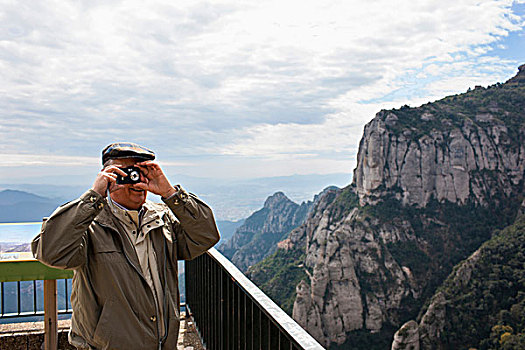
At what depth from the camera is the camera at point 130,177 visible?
1.80 meters

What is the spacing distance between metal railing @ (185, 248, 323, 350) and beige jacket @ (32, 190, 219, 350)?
496 mm

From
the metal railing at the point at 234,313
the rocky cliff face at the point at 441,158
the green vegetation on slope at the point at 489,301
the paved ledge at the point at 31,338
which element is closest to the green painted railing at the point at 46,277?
the paved ledge at the point at 31,338

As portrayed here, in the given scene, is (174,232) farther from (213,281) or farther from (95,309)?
(213,281)

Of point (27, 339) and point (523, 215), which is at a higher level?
point (27, 339)

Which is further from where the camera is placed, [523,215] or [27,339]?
[523,215]

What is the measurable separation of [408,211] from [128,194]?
6305 cm

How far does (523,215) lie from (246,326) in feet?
211

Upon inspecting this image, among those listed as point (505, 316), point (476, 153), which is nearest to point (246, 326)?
point (505, 316)

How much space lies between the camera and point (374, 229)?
55375mm

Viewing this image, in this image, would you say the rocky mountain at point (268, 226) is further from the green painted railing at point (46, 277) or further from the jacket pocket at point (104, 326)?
the jacket pocket at point (104, 326)

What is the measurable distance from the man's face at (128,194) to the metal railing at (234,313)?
33.0 inches

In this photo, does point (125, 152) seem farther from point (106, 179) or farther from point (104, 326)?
point (104, 326)

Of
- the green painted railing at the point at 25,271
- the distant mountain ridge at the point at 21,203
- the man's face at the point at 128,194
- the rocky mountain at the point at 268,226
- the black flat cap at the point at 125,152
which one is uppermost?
the black flat cap at the point at 125,152

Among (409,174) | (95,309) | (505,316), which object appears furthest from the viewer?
(409,174)
